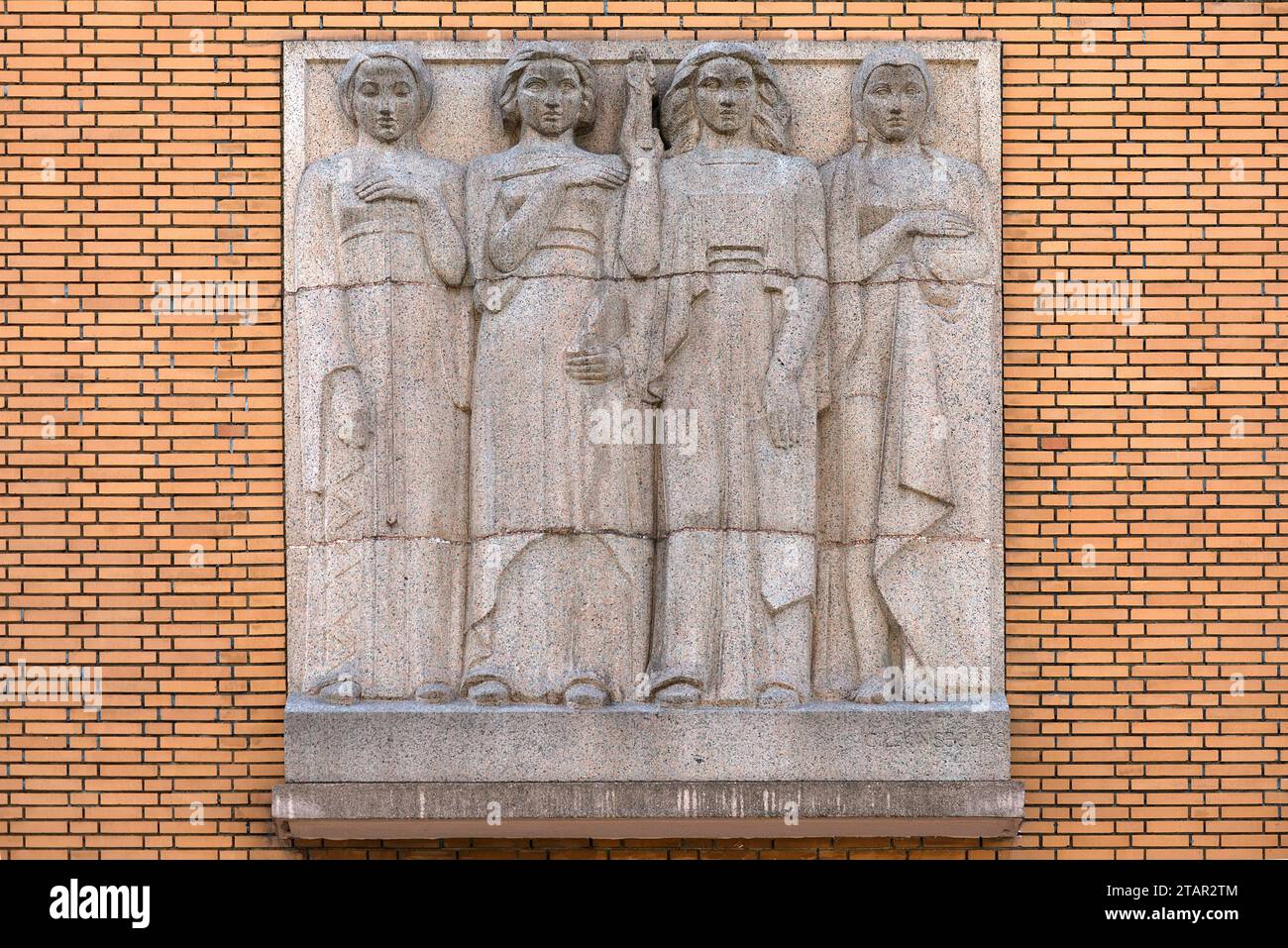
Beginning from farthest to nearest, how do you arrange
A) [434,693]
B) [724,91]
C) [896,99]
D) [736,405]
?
[896,99] < [724,91] < [736,405] < [434,693]

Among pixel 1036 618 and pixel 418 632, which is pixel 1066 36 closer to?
pixel 1036 618

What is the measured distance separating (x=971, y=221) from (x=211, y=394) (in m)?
3.66

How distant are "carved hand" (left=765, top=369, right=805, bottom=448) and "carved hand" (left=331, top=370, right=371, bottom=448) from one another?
1855 mm

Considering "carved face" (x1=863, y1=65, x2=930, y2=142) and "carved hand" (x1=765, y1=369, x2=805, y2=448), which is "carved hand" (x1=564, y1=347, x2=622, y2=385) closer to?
"carved hand" (x1=765, y1=369, x2=805, y2=448)

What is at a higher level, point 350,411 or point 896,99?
point 896,99

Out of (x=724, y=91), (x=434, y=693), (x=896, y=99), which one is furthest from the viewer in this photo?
(x=896, y=99)

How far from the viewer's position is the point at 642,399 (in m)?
12.6

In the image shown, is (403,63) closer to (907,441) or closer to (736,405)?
(736,405)

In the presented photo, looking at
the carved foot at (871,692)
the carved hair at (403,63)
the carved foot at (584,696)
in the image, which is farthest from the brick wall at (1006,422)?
the carved foot at (584,696)

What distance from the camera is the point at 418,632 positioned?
12555mm

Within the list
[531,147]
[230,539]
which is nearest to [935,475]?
[531,147]

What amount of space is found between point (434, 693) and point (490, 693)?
271 mm

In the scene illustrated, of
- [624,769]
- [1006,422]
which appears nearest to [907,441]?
[1006,422]

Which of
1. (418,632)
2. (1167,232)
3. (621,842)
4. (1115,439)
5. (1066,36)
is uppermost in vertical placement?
(1066,36)
